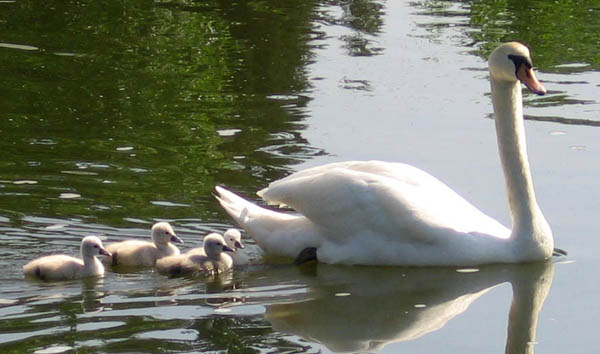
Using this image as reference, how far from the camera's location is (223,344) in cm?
736

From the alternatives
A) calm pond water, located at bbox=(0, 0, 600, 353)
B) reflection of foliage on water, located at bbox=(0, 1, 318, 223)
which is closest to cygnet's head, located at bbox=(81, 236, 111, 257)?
calm pond water, located at bbox=(0, 0, 600, 353)

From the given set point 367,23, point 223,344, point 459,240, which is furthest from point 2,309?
point 367,23

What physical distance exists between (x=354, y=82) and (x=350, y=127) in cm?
186

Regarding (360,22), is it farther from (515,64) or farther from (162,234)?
(162,234)

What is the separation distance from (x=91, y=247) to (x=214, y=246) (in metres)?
0.75

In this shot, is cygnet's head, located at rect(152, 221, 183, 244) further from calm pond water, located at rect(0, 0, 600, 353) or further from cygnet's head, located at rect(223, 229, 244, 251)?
cygnet's head, located at rect(223, 229, 244, 251)

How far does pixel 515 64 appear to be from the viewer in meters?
9.23

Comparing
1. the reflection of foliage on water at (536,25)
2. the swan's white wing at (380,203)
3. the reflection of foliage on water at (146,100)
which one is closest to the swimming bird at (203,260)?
the swan's white wing at (380,203)

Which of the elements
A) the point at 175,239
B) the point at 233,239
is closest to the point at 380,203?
the point at 233,239

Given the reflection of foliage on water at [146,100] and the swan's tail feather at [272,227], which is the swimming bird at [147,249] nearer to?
the swan's tail feather at [272,227]

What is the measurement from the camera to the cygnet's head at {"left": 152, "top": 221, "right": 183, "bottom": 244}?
28.8 ft

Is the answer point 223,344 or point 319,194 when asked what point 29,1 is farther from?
point 223,344

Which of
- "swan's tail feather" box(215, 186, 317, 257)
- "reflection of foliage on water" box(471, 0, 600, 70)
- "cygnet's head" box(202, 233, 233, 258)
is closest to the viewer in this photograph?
"cygnet's head" box(202, 233, 233, 258)

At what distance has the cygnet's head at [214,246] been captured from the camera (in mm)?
8617
